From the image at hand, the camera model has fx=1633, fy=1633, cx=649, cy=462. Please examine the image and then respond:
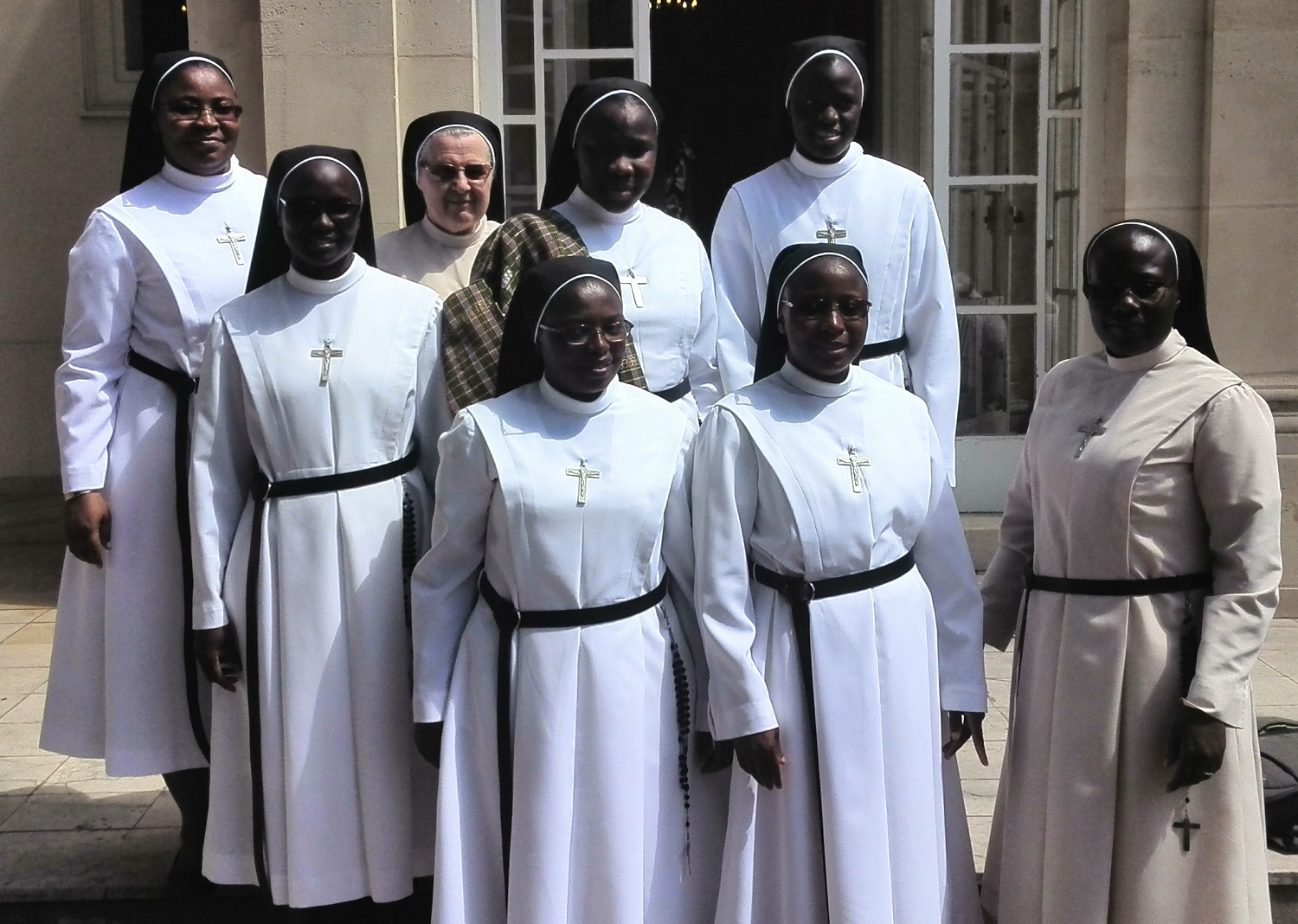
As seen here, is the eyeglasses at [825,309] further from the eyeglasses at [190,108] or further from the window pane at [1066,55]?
the window pane at [1066,55]

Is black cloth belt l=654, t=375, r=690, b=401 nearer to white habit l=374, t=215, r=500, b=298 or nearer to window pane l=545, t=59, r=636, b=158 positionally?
white habit l=374, t=215, r=500, b=298

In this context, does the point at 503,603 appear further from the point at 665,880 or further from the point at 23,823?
the point at 23,823

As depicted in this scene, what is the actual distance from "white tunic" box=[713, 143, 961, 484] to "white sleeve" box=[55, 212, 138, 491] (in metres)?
1.69

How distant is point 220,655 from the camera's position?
3979 millimetres

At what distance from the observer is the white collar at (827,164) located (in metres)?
4.84

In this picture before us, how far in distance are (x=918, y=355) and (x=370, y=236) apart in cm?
171

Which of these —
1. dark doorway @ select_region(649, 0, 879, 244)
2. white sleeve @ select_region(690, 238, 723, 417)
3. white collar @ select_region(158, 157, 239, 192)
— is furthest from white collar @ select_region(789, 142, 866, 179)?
dark doorway @ select_region(649, 0, 879, 244)

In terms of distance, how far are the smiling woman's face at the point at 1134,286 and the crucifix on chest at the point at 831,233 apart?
4.26 feet

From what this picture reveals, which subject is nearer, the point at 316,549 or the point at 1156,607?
the point at 1156,607

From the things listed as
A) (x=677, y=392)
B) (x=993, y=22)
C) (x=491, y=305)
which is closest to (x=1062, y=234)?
(x=993, y=22)

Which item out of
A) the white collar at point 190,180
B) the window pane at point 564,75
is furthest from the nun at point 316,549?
the window pane at point 564,75

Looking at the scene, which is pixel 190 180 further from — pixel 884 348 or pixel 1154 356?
pixel 1154 356

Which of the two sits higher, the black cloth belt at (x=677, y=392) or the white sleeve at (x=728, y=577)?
the black cloth belt at (x=677, y=392)

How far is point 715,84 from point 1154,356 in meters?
9.12
